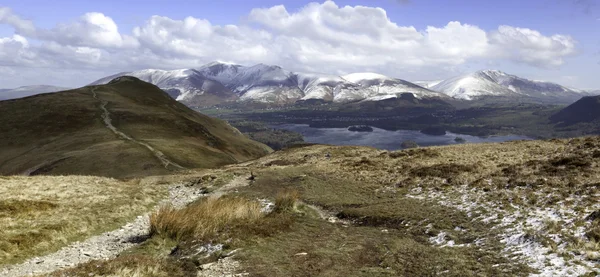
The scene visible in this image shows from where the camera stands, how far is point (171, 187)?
139ft

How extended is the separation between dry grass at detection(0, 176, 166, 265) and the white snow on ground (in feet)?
62.9

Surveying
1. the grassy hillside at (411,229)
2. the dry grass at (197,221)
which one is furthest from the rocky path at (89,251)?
the grassy hillside at (411,229)

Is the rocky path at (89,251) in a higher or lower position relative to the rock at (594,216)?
lower

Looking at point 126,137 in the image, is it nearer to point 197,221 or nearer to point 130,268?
point 197,221

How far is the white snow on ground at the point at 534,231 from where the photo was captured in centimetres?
1366

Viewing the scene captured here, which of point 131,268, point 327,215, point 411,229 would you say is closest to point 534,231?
point 411,229

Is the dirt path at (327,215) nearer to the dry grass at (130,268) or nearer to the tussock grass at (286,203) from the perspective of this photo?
the tussock grass at (286,203)

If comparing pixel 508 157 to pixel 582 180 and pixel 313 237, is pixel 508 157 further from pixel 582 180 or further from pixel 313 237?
pixel 313 237

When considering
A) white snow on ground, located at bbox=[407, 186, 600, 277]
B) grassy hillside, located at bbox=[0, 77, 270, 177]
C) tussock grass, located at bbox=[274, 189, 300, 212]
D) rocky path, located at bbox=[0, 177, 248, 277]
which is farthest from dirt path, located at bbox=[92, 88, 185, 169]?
white snow on ground, located at bbox=[407, 186, 600, 277]

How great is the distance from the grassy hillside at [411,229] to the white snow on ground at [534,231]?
0.05m

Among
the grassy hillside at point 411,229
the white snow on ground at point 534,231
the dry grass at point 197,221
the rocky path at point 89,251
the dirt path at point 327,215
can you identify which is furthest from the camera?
the dirt path at point 327,215

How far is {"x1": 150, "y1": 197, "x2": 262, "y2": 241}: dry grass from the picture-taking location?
19.5 m

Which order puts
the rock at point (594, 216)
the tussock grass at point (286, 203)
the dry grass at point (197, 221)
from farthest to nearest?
the tussock grass at point (286, 203) → the dry grass at point (197, 221) → the rock at point (594, 216)

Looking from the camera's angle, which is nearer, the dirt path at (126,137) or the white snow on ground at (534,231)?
the white snow on ground at (534,231)
